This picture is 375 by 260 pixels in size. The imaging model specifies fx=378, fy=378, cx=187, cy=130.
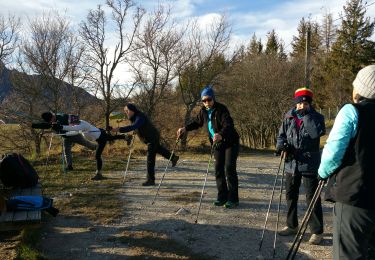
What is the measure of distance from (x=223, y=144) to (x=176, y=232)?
175 centimetres

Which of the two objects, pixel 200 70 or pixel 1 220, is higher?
pixel 200 70

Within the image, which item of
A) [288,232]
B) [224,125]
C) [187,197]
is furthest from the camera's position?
[187,197]

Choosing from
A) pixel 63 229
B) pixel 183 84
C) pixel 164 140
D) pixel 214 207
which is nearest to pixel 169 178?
pixel 214 207

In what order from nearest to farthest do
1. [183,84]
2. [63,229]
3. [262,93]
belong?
[63,229] → [183,84] → [262,93]

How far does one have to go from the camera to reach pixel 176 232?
18.1 ft

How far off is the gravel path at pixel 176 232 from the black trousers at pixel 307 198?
25cm

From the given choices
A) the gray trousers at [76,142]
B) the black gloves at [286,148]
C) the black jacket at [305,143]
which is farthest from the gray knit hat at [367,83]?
the gray trousers at [76,142]

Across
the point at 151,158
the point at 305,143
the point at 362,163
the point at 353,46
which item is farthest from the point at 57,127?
the point at 353,46

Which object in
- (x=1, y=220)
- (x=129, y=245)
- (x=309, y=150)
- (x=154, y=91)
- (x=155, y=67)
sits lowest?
(x=129, y=245)

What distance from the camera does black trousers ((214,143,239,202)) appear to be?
6441 mm

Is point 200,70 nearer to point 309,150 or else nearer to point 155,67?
point 155,67

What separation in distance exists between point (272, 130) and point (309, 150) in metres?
23.0

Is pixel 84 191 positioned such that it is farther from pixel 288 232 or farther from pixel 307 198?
pixel 307 198

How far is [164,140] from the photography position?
21.5 m
